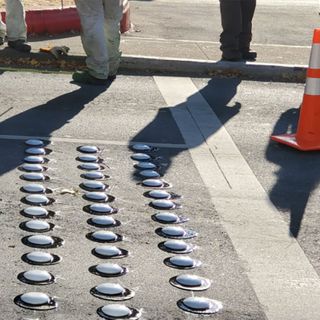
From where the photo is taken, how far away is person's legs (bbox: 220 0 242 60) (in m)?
10.3

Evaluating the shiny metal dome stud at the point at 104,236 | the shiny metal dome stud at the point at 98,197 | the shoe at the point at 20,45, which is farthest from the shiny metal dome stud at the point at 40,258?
the shoe at the point at 20,45

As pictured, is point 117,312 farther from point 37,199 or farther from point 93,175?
point 93,175

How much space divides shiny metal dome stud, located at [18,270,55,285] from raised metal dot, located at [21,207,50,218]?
0.89 metres

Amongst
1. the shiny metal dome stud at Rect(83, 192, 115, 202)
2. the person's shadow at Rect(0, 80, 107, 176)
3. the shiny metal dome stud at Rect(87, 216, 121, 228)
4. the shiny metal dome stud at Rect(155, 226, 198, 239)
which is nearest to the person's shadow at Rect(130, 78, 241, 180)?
the shiny metal dome stud at Rect(83, 192, 115, 202)

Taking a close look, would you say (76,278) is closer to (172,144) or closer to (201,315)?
(201,315)

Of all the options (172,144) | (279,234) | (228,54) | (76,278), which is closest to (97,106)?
(172,144)

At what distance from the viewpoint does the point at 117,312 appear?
4.10 metres

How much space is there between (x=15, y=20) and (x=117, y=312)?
22.4 ft

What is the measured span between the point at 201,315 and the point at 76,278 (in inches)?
27.5

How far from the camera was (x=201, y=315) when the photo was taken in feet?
13.7

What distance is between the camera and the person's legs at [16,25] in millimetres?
10289

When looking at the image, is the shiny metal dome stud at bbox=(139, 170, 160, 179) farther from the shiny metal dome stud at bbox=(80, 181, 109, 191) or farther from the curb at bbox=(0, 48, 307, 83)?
the curb at bbox=(0, 48, 307, 83)

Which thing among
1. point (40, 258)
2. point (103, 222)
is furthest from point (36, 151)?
point (40, 258)

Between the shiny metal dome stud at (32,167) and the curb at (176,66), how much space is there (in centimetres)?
405
